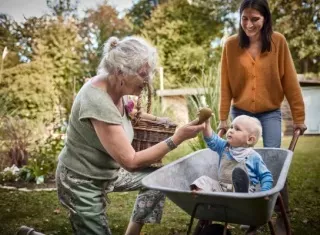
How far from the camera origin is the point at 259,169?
82.0 inches

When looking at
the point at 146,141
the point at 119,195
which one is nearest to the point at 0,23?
the point at 119,195

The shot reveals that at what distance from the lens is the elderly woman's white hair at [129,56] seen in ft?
6.26

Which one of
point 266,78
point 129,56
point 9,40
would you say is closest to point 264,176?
point 129,56

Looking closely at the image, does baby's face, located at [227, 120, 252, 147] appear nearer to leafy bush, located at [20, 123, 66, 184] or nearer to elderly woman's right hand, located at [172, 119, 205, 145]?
elderly woman's right hand, located at [172, 119, 205, 145]

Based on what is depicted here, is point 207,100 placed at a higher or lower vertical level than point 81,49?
lower

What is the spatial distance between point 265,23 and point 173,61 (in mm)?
11997

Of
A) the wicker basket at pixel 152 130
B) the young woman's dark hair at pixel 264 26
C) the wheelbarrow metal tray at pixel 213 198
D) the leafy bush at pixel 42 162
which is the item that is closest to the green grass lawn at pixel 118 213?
the leafy bush at pixel 42 162

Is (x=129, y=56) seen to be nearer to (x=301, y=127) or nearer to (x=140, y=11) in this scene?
(x=301, y=127)

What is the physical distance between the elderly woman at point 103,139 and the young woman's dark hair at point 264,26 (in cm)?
96

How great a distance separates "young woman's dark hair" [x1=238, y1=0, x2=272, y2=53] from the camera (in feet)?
8.69

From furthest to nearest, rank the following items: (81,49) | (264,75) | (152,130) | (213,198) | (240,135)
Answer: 1. (81,49)
2. (152,130)
3. (264,75)
4. (240,135)
5. (213,198)

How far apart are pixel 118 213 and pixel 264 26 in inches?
77.7

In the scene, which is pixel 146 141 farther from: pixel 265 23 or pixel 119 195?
pixel 119 195

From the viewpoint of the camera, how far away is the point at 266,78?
9.20 ft
